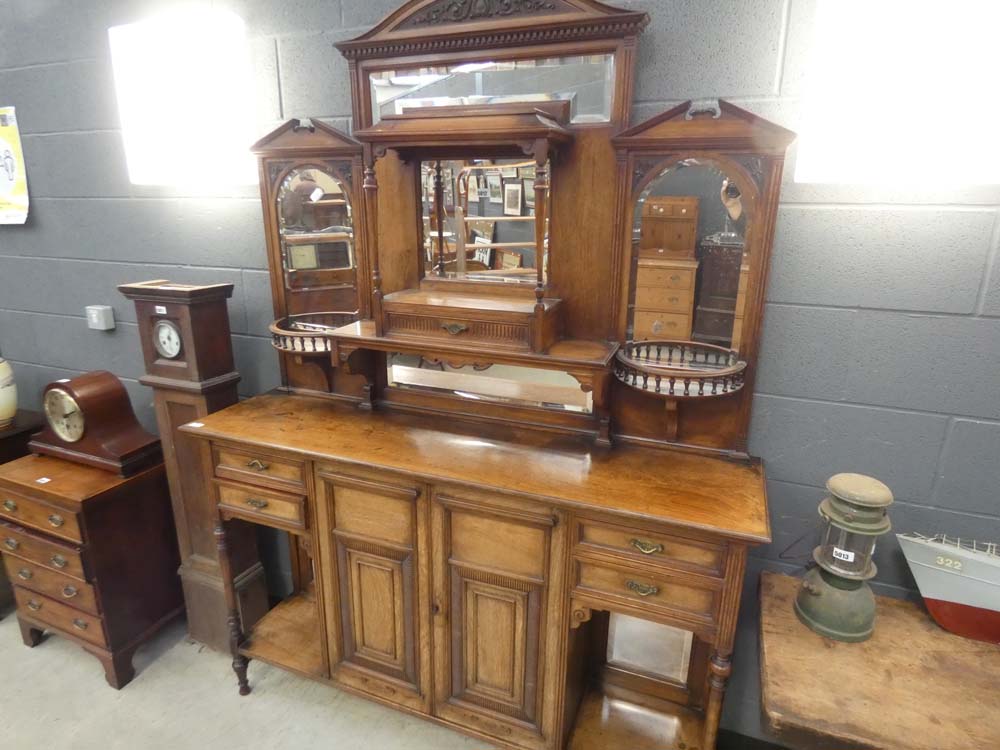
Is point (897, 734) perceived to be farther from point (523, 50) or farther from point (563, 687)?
point (523, 50)

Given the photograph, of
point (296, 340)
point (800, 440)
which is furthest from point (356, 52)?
point (800, 440)

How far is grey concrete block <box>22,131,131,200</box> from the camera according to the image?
236cm

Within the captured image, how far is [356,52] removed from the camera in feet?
5.85

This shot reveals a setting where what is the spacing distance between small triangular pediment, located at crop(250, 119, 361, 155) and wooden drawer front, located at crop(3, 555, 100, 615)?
1620mm

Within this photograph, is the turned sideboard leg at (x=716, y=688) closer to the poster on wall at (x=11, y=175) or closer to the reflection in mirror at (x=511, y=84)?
the reflection in mirror at (x=511, y=84)

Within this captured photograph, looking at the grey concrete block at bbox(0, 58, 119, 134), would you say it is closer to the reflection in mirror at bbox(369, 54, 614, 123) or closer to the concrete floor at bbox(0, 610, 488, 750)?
the reflection in mirror at bbox(369, 54, 614, 123)

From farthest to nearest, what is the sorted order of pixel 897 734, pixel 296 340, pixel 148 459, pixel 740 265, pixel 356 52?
pixel 148 459
pixel 296 340
pixel 356 52
pixel 740 265
pixel 897 734

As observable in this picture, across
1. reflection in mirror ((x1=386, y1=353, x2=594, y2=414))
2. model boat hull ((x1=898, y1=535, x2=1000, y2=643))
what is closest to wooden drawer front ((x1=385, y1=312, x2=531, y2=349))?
reflection in mirror ((x1=386, y1=353, x2=594, y2=414))

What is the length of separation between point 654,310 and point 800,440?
0.54m

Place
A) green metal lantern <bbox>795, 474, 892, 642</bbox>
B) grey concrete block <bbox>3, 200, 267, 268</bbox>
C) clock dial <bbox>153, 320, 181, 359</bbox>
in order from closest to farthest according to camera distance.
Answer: green metal lantern <bbox>795, 474, 892, 642</bbox> → clock dial <bbox>153, 320, 181, 359</bbox> → grey concrete block <bbox>3, 200, 267, 268</bbox>

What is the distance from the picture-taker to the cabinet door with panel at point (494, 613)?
1.57m

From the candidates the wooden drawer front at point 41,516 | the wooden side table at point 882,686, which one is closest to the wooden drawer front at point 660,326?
the wooden side table at point 882,686

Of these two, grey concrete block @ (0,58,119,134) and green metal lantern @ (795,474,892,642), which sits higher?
grey concrete block @ (0,58,119,134)

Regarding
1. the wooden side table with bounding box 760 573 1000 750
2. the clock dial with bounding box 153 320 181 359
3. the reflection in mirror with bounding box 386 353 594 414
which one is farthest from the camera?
the clock dial with bounding box 153 320 181 359
